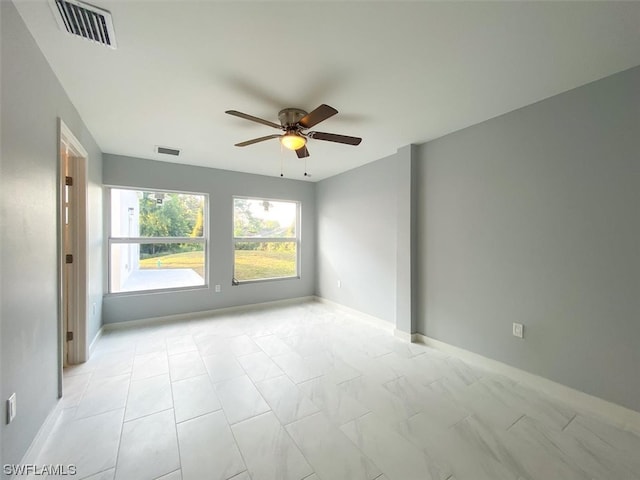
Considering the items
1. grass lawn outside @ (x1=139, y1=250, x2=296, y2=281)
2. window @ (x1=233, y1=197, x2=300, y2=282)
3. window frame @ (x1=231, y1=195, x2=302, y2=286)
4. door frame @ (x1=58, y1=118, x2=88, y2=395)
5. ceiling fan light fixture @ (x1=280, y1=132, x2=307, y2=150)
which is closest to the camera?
ceiling fan light fixture @ (x1=280, y1=132, x2=307, y2=150)

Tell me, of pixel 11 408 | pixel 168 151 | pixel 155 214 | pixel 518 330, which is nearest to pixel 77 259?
pixel 155 214

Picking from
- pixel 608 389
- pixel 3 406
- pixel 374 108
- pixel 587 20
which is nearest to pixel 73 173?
pixel 3 406

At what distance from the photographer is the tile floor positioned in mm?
→ 1470

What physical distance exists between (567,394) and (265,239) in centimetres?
437

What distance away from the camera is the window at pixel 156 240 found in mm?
3814

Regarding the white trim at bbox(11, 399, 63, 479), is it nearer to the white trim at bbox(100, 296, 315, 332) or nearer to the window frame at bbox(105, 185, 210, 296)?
the white trim at bbox(100, 296, 315, 332)

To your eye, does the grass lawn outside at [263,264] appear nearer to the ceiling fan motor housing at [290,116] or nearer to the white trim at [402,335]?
the white trim at [402,335]

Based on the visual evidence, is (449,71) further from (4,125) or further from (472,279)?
(4,125)

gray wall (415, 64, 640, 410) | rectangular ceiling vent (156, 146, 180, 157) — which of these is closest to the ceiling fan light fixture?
gray wall (415, 64, 640, 410)

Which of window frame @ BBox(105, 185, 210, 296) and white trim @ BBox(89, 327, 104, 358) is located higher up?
window frame @ BBox(105, 185, 210, 296)

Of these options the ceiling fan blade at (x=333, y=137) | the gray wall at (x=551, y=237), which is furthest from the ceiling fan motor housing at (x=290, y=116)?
the gray wall at (x=551, y=237)

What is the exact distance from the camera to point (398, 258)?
137 inches

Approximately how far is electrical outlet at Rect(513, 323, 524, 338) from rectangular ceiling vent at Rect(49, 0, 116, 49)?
3730 mm

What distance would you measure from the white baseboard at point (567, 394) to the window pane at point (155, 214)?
4214 mm
